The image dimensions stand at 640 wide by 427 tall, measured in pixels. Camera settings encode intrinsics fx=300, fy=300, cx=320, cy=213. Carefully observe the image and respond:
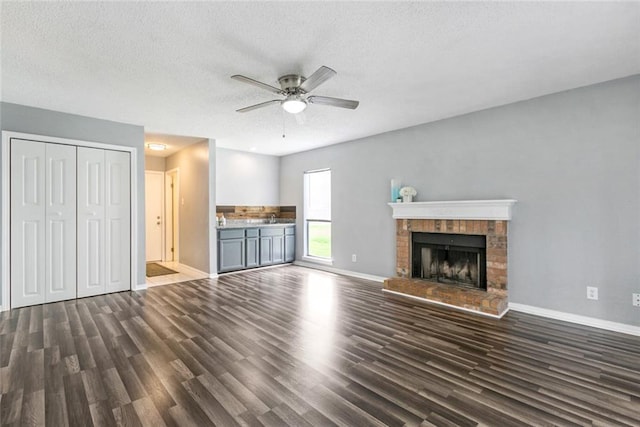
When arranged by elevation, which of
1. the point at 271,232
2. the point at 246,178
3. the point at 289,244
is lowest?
the point at 289,244

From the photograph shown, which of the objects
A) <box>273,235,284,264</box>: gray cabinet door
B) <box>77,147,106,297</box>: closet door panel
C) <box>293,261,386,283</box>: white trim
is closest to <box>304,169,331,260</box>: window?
<box>293,261,386,283</box>: white trim

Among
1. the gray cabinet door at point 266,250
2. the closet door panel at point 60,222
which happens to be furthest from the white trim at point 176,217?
the closet door panel at point 60,222

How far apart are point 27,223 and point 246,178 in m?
3.67

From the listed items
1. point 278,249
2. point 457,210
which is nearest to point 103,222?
point 278,249

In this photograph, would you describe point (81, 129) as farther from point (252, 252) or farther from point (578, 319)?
point (578, 319)

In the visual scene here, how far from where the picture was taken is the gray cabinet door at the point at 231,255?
5.67 metres

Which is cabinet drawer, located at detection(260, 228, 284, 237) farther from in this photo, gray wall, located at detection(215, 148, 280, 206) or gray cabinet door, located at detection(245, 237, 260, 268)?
gray wall, located at detection(215, 148, 280, 206)

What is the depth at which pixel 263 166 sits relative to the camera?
22.9ft

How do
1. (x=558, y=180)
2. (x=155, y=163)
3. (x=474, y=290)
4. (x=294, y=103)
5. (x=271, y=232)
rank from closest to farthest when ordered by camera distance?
(x=294, y=103)
(x=558, y=180)
(x=474, y=290)
(x=271, y=232)
(x=155, y=163)

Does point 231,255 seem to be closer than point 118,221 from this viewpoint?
No

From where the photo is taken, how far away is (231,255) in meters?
5.80

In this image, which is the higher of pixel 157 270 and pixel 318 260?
pixel 318 260

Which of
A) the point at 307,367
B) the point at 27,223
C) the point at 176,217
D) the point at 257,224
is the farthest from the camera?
the point at 176,217

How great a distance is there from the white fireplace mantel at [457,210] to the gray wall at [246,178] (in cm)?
331
